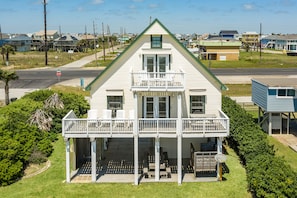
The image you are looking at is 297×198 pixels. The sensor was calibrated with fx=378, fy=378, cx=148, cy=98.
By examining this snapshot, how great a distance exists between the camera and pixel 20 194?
749 inches

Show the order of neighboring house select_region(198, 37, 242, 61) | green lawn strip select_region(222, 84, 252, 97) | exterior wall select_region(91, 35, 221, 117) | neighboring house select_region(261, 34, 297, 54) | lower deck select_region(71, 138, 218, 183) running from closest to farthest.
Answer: lower deck select_region(71, 138, 218, 183), exterior wall select_region(91, 35, 221, 117), green lawn strip select_region(222, 84, 252, 97), neighboring house select_region(198, 37, 242, 61), neighboring house select_region(261, 34, 297, 54)

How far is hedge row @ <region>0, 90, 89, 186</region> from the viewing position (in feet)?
69.5

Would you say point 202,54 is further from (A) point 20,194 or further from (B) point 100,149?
(A) point 20,194

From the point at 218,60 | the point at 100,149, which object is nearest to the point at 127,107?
the point at 100,149

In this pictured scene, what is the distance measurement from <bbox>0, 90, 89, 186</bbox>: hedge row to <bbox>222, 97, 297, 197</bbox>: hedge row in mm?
12438

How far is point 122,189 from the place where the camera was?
19734 mm

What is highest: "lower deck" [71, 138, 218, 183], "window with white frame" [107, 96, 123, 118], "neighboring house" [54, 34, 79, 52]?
"neighboring house" [54, 34, 79, 52]

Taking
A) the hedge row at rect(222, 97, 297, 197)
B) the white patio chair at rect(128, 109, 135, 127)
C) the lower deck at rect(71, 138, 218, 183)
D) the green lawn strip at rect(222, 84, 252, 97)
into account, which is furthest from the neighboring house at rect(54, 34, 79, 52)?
the white patio chair at rect(128, 109, 135, 127)

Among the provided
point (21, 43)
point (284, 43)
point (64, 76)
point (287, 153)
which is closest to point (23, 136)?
point (287, 153)

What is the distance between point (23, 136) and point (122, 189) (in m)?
9.00

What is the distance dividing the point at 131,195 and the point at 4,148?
8.46 meters

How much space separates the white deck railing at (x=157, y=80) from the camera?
2062 cm

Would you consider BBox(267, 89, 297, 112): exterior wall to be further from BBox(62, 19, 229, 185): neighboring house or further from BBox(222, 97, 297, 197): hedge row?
BBox(62, 19, 229, 185): neighboring house

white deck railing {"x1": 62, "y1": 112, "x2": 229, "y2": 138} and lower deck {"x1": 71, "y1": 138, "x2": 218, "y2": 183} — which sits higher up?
white deck railing {"x1": 62, "y1": 112, "x2": 229, "y2": 138}
